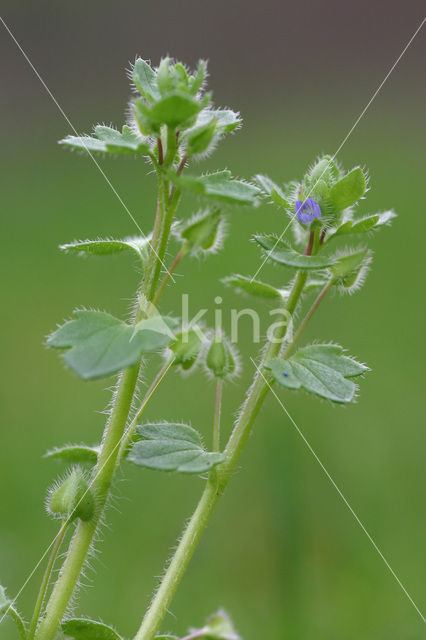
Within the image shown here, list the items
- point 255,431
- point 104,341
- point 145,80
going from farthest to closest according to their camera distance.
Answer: point 255,431
point 145,80
point 104,341

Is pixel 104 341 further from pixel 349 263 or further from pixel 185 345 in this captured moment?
pixel 349 263

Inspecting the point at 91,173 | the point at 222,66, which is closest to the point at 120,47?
the point at 222,66

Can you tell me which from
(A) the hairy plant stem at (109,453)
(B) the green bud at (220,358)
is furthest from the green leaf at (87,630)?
(B) the green bud at (220,358)

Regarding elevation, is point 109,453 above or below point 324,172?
below

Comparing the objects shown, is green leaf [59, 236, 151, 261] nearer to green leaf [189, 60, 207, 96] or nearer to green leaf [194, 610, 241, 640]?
green leaf [189, 60, 207, 96]

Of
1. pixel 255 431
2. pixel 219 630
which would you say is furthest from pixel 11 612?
pixel 255 431

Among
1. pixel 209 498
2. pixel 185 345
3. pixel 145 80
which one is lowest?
pixel 209 498

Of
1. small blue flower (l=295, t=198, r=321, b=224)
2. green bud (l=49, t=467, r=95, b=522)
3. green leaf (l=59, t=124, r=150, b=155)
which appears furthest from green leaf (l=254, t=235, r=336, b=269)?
green bud (l=49, t=467, r=95, b=522)
